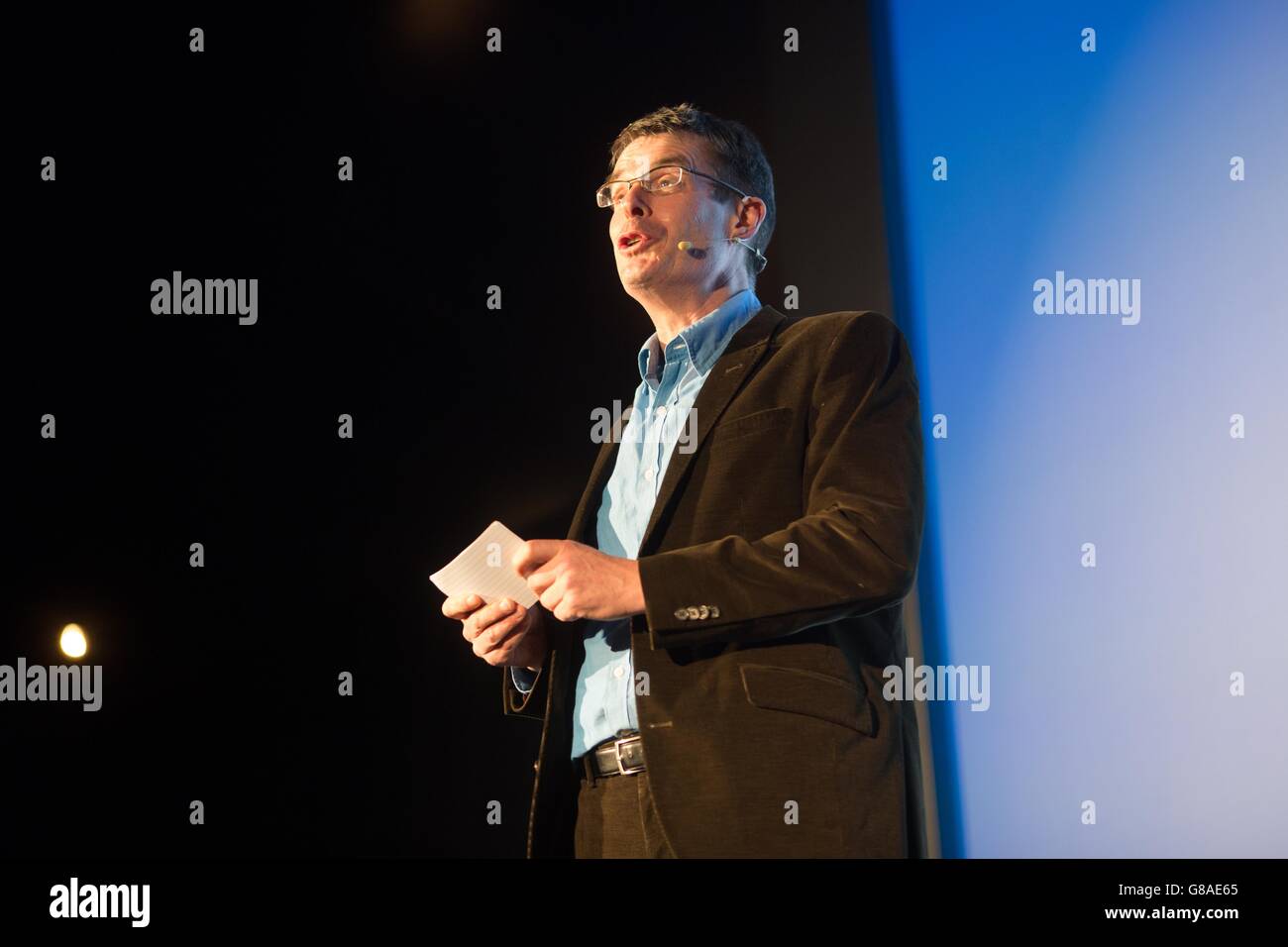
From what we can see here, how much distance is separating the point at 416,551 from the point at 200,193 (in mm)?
918

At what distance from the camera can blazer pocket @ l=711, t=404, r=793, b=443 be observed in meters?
1.87

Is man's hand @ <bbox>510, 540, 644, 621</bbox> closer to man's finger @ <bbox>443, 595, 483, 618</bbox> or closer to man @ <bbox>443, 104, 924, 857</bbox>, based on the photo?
man @ <bbox>443, 104, 924, 857</bbox>

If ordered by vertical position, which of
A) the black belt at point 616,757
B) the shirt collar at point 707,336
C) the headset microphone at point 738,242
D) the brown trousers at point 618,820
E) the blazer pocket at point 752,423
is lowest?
the brown trousers at point 618,820

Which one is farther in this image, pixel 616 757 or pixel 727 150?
pixel 727 150

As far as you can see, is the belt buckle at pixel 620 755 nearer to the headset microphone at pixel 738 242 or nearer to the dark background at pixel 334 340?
the headset microphone at pixel 738 242

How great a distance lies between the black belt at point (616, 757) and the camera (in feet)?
6.04

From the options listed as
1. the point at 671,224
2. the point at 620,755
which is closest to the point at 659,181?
the point at 671,224

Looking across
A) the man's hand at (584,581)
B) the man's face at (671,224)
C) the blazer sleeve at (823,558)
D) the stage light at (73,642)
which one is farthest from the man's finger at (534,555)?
the stage light at (73,642)

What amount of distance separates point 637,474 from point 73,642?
1.47 m

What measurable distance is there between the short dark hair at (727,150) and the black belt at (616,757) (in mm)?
890

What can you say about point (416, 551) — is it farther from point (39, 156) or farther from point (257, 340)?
point (39, 156)

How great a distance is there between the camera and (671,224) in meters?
2.21

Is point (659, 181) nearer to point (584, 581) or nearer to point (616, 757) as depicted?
point (584, 581)
